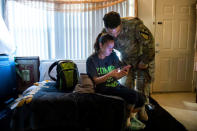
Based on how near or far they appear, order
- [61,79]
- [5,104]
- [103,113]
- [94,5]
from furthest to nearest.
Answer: [94,5] → [5,104] → [61,79] → [103,113]

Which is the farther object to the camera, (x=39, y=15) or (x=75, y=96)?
(x=39, y=15)

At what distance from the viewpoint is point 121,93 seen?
1180 mm

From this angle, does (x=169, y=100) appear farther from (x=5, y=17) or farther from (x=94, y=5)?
(x=5, y=17)

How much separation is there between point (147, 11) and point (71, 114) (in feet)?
8.27

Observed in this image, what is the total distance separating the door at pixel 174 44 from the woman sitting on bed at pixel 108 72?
1.91 meters

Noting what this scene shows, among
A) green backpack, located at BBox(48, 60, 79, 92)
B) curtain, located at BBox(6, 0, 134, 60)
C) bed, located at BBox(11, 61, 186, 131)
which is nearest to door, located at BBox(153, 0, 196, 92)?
curtain, located at BBox(6, 0, 134, 60)

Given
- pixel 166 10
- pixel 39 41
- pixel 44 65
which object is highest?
pixel 166 10

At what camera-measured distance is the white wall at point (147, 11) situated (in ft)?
8.80

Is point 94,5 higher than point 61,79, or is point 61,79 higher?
point 94,5

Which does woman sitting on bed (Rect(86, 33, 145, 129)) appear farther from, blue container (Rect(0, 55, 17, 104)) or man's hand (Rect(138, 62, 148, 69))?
blue container (Rect(0, 55, 17, 104))

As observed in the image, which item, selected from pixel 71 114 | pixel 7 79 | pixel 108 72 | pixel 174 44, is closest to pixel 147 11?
pixel 174 44

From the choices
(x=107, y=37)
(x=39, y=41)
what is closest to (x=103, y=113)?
Answer: (x=107, y=37)

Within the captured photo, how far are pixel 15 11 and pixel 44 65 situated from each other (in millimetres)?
1187

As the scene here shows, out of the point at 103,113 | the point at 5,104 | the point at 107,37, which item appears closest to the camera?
the point at 103,113
